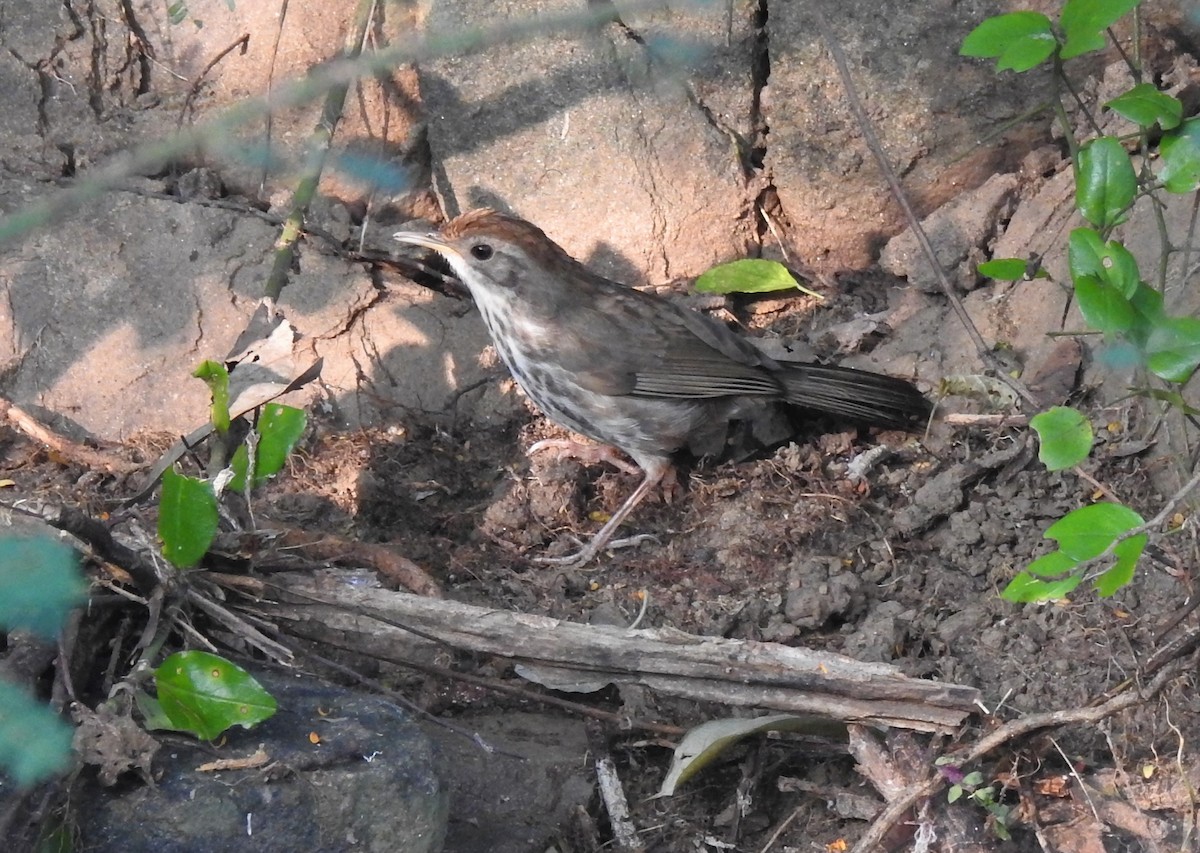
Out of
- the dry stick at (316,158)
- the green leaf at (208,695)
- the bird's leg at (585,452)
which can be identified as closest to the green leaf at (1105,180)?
the bird's leg at (585,452)

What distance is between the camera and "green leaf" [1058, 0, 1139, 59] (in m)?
3.08

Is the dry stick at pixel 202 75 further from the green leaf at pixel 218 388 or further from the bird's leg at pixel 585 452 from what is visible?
the bird's leg at pixel 585 452

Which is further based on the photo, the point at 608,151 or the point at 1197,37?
the point at 608,151

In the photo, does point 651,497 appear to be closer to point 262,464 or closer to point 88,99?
point 262,464

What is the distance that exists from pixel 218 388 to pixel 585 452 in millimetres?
1610

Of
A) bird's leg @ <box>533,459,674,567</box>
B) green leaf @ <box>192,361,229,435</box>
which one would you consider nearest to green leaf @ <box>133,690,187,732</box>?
green leaf @ <box>192,361,229,435</box>

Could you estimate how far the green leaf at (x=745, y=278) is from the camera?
5148 millimetres

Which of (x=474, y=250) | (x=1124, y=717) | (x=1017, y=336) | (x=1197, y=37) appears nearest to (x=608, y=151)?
(x=474, y=250)

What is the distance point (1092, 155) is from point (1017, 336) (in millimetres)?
1469

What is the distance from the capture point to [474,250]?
477 cm

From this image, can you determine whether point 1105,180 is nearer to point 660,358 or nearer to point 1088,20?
point 1088,20

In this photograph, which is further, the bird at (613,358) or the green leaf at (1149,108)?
the bird at (613,358)

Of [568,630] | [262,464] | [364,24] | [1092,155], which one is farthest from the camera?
[364,24]

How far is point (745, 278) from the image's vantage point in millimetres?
5160
